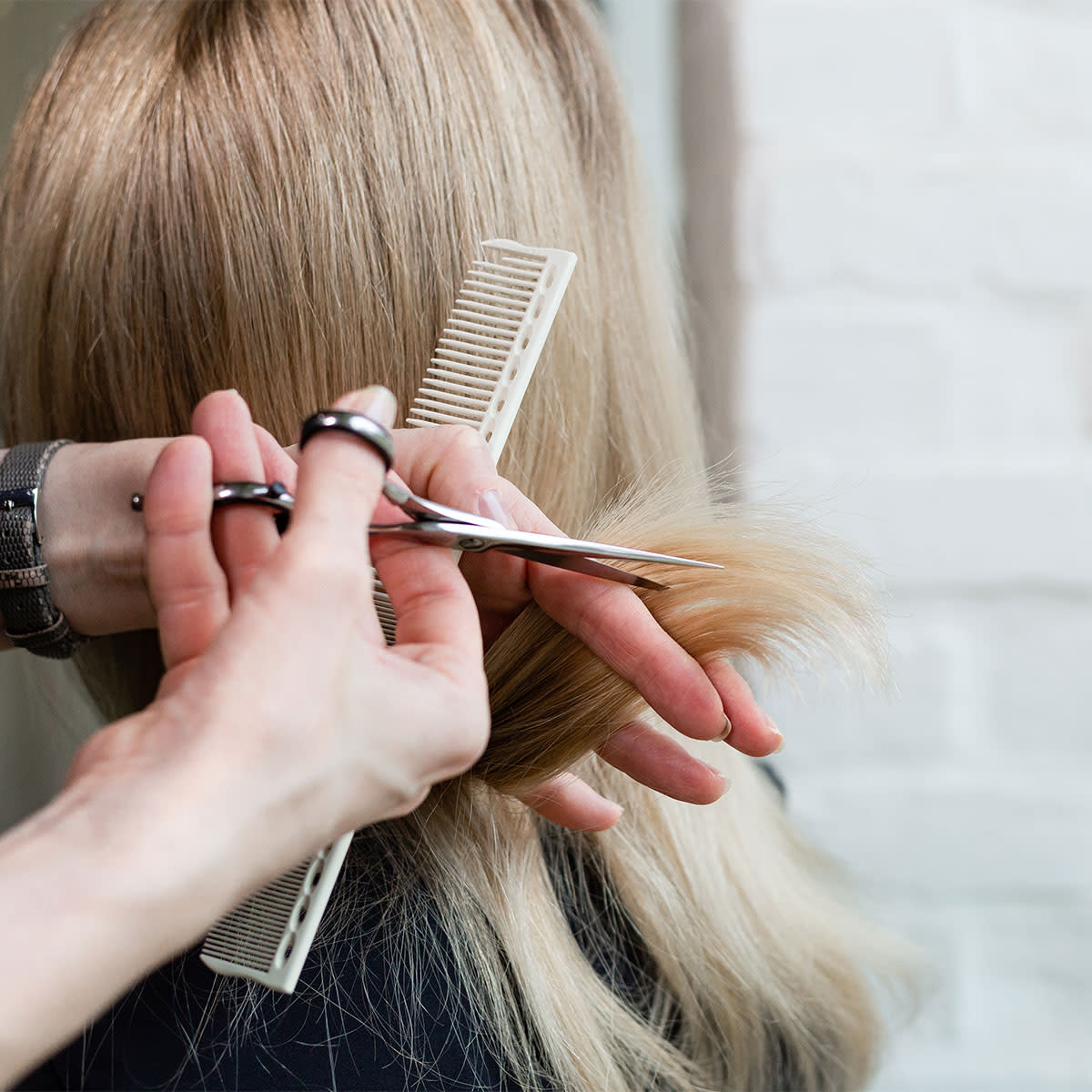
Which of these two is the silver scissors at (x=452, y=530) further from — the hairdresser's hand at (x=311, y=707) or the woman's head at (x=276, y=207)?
the woman's head at (x=276, y=207)

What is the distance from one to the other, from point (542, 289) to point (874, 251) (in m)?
0.42

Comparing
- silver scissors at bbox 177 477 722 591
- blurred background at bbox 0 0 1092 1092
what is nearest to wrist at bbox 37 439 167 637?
silver scissors at bbox 177 477 722 591

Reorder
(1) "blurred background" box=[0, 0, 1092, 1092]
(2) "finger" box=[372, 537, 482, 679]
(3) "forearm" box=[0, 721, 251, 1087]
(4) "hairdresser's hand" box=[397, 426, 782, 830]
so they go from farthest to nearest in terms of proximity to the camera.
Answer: (1) "blurred background" box=[0, 0, 1092, 1092] → (4) "hairdresser's hand" box=[397, 426, 782, 830] → (2) "finger" box=[372, 537, 482, 679] → (3) "forearm" box=[0, 721, 251, 1087]

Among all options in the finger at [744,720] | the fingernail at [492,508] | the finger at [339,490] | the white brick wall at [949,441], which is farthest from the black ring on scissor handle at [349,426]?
the white brick wall at [949,441]

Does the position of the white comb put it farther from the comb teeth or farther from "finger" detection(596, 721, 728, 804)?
"finger" detection(596, 721, 728, 804)

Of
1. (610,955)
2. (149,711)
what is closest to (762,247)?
(610,955)

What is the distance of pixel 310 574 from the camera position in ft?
1.01

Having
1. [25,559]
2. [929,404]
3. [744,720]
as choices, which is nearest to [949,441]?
[929,404]

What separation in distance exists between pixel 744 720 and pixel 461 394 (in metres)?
0.25

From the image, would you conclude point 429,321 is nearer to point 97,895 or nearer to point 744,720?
point 744,720

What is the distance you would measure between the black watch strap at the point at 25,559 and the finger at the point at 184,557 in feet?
0.47

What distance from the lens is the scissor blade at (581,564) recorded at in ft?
1.51

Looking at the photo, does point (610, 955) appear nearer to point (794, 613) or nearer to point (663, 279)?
point (794, 613)

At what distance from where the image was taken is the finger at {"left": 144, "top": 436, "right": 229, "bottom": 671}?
1.27 ft
